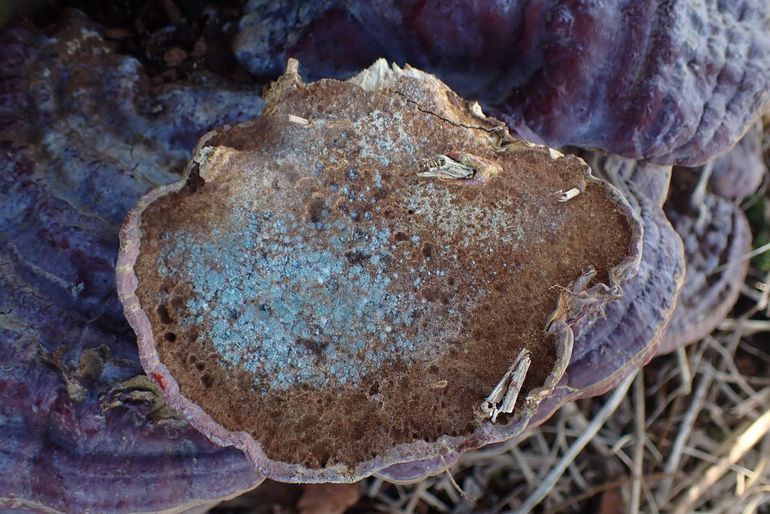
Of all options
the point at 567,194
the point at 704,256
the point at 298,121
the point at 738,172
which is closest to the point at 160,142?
the point at 298,121

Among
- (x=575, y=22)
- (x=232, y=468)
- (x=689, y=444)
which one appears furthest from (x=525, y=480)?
(x=575, y=22)

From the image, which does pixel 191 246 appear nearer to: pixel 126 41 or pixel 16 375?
pixel 16 375

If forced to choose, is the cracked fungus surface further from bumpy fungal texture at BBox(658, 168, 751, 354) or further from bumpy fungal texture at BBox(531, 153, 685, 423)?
bumpy fungal texture at BBox(658, 168, 751, 354)

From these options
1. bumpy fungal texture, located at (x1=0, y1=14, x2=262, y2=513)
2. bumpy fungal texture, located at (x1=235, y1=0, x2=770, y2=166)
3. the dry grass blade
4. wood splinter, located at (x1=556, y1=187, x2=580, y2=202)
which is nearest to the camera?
wood splinter, located at (x1=556, y1=187, x2=580, y2=202)

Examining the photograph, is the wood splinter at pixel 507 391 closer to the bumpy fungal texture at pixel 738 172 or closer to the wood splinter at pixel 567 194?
the wood splinter at pixel 567 194

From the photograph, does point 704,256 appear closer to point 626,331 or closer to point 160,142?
point 626,331

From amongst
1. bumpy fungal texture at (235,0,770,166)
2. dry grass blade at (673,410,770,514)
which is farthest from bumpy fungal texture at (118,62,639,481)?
dry grass blade at (673,410,770,514)

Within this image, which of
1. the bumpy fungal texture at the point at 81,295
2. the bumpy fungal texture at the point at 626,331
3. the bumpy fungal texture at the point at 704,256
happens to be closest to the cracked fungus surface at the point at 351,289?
the bumpy fungal texture at the point at 81,295
